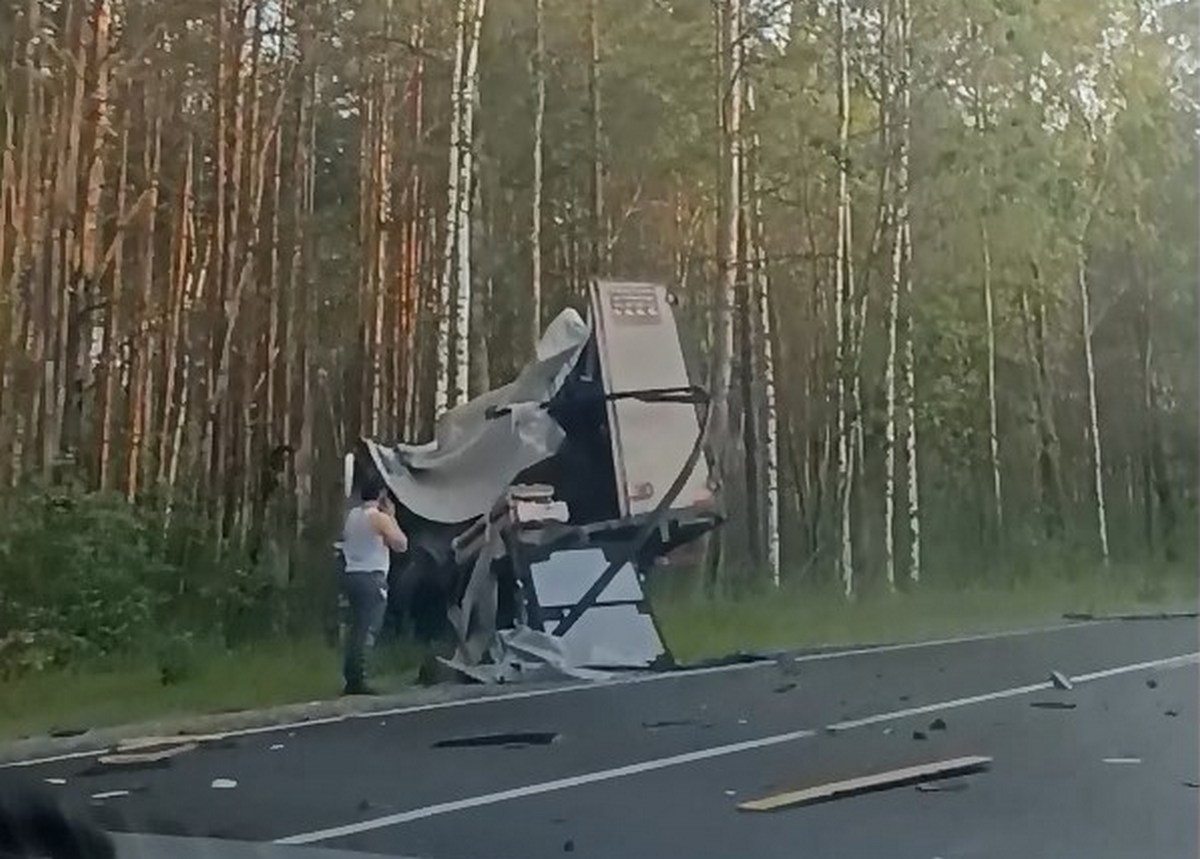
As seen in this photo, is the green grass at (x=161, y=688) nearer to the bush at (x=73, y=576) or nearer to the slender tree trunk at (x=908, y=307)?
the bush at (x=73, y=576)

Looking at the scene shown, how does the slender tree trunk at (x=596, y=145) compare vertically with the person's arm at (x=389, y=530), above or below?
above

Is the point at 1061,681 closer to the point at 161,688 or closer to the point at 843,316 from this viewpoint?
the point at 843,316

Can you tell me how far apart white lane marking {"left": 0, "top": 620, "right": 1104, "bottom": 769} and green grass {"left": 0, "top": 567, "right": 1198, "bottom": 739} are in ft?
0.06

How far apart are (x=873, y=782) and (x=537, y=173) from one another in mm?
1095

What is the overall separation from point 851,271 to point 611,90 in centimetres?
48

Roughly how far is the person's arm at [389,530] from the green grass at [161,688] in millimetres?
196

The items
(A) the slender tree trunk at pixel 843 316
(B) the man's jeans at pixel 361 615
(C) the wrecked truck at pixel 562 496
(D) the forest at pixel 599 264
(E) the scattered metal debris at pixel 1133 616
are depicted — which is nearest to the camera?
(E) the scattered metal debris at pixel 1133 616

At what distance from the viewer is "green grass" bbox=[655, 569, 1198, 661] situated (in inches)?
100

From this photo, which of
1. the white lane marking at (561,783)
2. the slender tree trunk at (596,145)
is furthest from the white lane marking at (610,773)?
the slender tree trunk at (596,145)

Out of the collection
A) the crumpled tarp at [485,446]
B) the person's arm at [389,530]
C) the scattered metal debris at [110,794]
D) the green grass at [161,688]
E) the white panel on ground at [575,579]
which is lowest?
the scattered metal debris at [110,794]

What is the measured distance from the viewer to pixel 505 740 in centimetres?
280

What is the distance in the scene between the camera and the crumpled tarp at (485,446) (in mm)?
2908

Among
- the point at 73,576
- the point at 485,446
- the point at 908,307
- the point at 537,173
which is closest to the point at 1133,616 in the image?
the point at 908,307

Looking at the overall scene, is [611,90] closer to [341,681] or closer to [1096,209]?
[1096,209]
